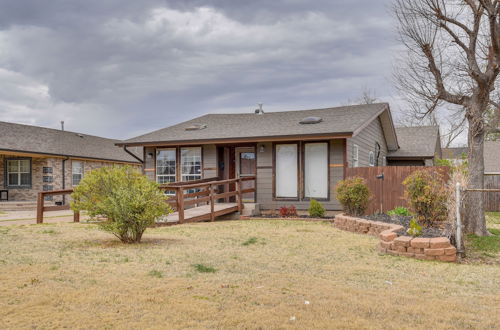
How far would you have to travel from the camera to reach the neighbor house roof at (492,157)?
24.6 m

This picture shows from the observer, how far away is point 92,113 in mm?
19875

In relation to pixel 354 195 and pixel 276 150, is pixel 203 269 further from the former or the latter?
pixel 276 150

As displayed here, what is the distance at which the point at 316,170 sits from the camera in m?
13.8

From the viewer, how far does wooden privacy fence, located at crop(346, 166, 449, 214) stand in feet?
41.8

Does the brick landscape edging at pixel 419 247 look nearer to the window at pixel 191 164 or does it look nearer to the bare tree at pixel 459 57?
the bare tree at pixel 459 57

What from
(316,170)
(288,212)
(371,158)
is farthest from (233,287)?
(371,158)

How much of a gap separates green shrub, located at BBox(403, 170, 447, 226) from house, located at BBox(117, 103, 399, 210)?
360cm

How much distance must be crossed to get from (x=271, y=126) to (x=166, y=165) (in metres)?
4.30

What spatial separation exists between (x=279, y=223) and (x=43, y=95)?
1411 cm

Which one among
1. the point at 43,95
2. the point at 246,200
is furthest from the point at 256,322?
the point at 43,95

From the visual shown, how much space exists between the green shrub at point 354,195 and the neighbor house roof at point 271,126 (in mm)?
1746

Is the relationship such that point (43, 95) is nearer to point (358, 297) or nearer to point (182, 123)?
point (182, 123)

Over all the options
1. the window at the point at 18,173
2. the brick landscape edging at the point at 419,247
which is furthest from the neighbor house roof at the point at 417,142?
the window at the point at 18,173

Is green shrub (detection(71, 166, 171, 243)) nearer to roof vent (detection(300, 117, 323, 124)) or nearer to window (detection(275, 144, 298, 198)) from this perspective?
window (detection(275, 144, 298, 198))
